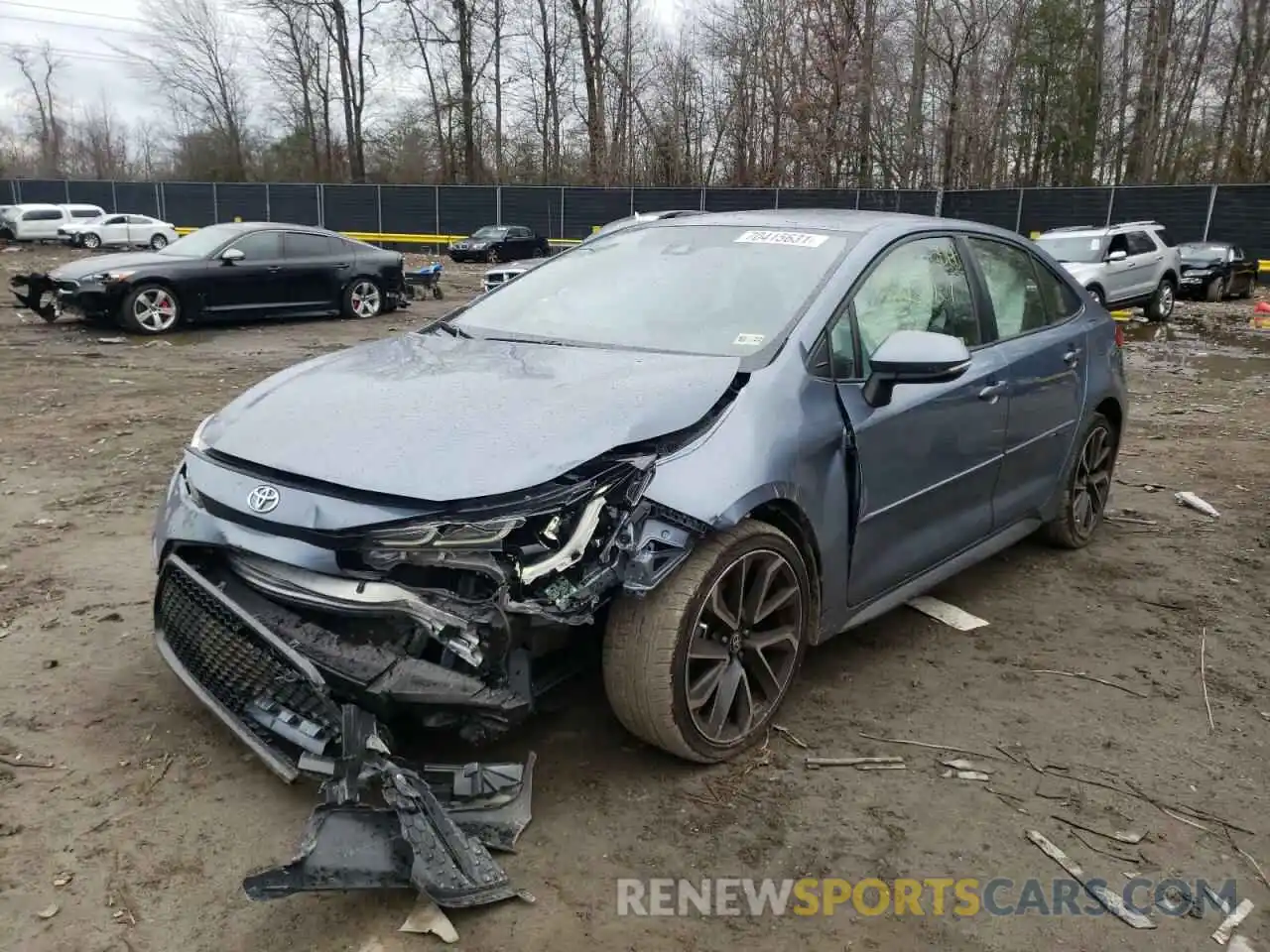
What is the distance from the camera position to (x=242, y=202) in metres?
37.2

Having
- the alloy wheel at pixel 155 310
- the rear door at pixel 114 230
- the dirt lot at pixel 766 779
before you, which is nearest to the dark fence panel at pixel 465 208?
the rear door at pixel 114 230

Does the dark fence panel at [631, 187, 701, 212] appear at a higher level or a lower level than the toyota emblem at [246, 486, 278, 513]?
higher

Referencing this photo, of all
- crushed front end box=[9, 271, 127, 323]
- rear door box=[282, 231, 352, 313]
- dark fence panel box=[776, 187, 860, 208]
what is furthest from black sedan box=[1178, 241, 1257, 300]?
crushed front end box=[9, 271, 127, 323]

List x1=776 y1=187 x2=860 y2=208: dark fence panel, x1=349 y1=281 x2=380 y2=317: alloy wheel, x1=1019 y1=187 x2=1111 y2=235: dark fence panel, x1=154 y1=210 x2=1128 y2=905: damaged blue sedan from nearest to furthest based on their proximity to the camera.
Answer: x1=154 y1=210 x2=1128 y2=905: damaged blue sedan, x1=349 y1=281 x2=380 y2=317: alloy wheel, x1=1019 y1=187 x2=1111 y2=235: dark fence panel, x1=776 y1=187 x2=860 y2=208: dark fence panel

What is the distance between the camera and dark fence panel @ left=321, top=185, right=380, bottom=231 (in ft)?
118

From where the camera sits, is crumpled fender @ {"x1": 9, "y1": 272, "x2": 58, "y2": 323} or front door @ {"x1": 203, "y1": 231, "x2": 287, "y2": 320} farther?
front door @ {"x1": 203, "y1": 231, "x2": 287, "y2": 320}

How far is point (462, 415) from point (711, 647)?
99 cm

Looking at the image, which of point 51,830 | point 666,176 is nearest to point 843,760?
point 51,830

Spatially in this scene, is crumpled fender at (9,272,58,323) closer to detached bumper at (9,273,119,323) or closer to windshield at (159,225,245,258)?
detached bumper at (9,273,119,323)

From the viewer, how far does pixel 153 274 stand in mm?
11992

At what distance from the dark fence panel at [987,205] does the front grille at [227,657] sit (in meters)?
27.0

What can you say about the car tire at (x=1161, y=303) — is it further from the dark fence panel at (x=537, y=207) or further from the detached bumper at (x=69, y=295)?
the dark fence panel at (x=537, y=207)

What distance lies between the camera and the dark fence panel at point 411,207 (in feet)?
117

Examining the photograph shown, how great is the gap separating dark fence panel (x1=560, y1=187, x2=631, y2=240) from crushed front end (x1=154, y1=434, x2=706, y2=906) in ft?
106
